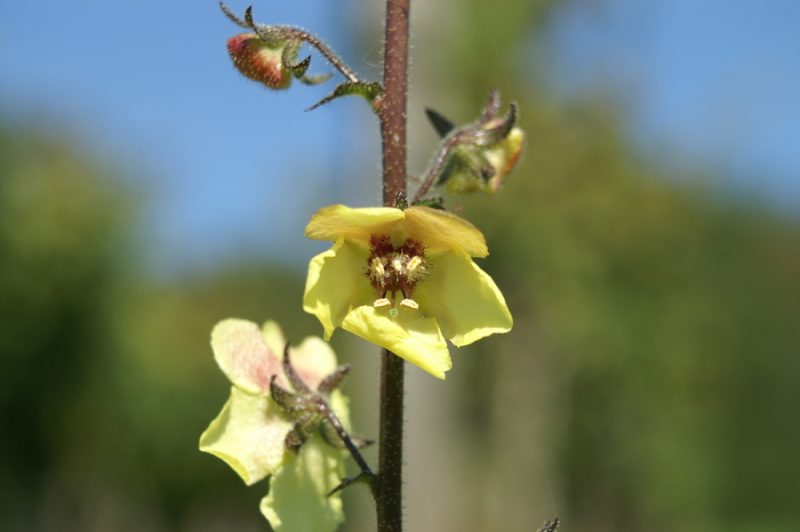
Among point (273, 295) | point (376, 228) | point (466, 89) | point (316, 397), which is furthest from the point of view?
point (273, 295)

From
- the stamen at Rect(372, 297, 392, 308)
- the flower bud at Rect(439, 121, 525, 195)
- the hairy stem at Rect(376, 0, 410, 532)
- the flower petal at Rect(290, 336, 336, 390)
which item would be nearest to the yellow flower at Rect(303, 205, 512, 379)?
the stamen at Rect(372, 297, 392, 308)

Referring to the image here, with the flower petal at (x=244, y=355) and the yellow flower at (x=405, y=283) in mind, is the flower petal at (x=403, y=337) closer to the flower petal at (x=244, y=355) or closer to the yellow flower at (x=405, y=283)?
the yellow flower at (x=405, y=283)

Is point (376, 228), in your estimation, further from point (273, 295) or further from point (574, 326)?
point (273, 295)

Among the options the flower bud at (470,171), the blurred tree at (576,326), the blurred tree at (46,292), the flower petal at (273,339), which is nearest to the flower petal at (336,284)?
the flower bud at (470,171)

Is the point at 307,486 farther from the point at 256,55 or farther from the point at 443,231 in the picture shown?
the point at 256,55

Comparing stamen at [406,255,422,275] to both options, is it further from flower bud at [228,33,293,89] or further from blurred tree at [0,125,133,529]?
blurred tree at [0,125,133,529]

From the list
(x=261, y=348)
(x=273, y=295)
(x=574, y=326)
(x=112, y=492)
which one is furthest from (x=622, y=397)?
(x=273, y=295)
